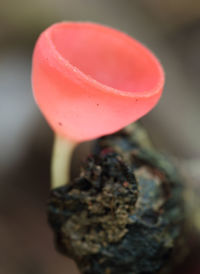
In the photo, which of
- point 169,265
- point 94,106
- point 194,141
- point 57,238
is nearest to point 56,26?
point 94,106

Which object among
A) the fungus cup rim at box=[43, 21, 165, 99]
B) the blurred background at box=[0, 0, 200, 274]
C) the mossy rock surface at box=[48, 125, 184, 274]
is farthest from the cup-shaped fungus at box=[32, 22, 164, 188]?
the blurred background at box=[0, 0, 200, 274]

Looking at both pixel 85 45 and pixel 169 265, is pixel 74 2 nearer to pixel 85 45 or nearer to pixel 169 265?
pixel 85 45

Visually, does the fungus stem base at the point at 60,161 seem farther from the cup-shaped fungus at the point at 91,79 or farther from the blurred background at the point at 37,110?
the blurred background at the point at 37,110

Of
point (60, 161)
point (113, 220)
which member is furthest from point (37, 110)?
point (113, 220)

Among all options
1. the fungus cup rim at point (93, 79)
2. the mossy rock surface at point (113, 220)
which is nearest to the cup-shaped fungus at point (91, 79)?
the fungus cup rim at point (93, 79)

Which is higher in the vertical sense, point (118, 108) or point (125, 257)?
point (118, 108)
